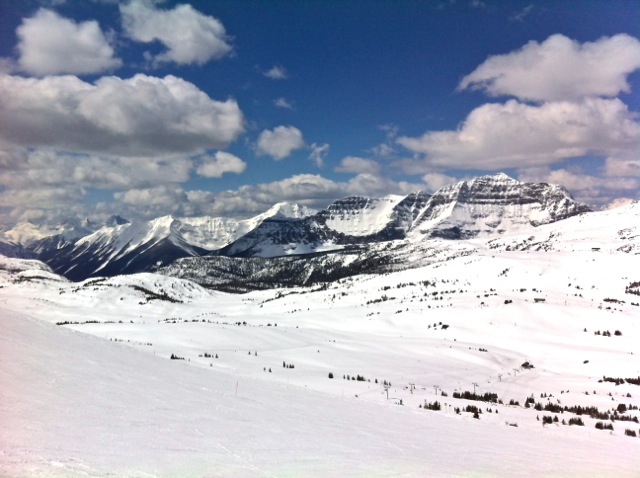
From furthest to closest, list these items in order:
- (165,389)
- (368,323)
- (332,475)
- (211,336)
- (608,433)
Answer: (368,323) < (211,336) < (608,433) < (165,389) < (332,475)

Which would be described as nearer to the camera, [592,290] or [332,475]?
[332,475]

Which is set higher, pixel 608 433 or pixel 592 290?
pixel 592 290

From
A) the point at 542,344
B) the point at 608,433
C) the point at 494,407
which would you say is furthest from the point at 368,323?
the point at 608,433

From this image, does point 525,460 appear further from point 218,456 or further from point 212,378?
point 212,378

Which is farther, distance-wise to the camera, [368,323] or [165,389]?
[368,323]

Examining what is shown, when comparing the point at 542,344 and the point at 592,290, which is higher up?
the point at 592,290

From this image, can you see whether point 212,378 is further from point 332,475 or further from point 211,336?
point 211,336

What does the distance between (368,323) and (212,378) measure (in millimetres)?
36058

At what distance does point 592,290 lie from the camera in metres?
68.4

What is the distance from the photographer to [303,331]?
33938 mm

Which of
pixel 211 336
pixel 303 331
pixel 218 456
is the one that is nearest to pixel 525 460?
pixel 218 456

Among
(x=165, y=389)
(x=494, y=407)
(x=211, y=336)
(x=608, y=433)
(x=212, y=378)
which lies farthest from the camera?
(x=211, y=336)

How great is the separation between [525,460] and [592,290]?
72.8 m

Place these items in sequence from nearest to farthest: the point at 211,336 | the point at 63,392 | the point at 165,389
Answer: the point at 63,392 → the point at 165,389 → the point at 211,336
